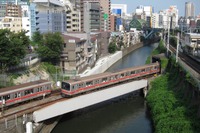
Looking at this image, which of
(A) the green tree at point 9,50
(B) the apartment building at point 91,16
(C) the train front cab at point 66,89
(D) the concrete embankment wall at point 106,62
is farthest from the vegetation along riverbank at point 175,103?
(B) the apartment building at point 91,16

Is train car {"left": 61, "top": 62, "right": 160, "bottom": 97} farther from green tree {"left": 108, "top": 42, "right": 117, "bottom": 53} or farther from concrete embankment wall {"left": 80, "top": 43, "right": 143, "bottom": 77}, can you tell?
green tree {"left": 108, "top": 42, "right": 117, "bottom": 53}

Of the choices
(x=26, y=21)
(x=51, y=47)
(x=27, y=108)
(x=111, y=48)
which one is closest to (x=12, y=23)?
(x=26, y=21)

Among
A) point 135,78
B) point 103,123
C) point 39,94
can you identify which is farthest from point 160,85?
point 39,94

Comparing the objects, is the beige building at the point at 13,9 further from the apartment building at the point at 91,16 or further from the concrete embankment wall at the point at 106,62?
the concrete embankment wall at the point at 106,62

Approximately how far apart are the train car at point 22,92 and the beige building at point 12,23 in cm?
2113

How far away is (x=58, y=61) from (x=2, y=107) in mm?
14916

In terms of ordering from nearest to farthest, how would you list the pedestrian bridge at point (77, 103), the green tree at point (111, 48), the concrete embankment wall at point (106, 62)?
the pedestrian bridge at point (77, 103)
the concrete embankment wall at point (106, 62)
the green tree at point (111, 48)

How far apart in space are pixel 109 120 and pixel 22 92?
274 inches

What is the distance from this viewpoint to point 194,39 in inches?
1548

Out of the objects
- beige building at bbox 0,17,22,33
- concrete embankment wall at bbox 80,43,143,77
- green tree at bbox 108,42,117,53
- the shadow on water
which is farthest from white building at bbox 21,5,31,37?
the shadow on water

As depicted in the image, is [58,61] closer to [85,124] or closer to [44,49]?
[44,49]

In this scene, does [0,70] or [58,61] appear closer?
[0,70]

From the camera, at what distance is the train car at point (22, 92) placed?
17453 mm

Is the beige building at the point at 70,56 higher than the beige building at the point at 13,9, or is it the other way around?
the beige building at the point at 13,9
